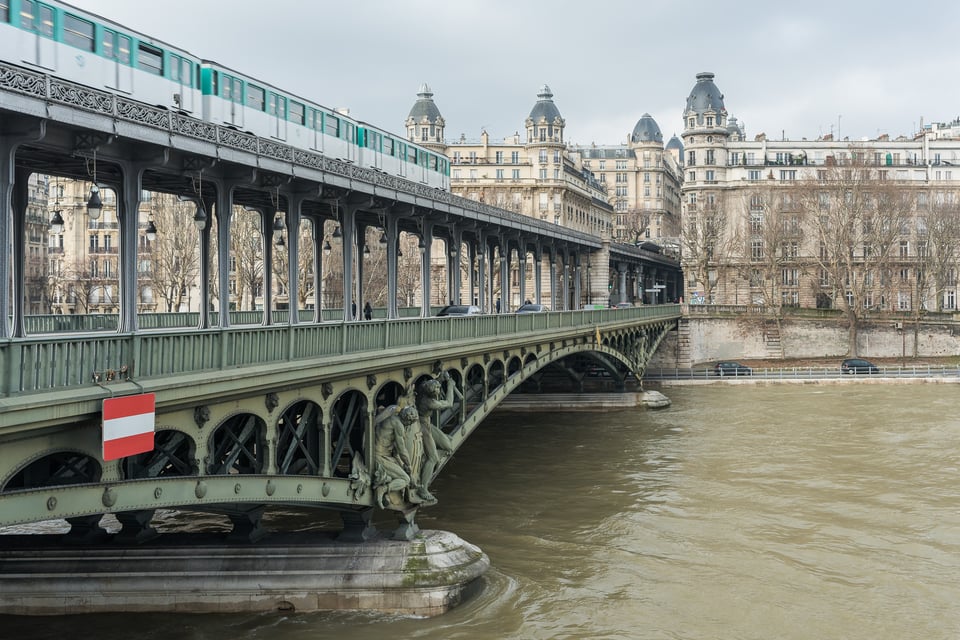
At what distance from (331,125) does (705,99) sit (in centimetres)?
9026

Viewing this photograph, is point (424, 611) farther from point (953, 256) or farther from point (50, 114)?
point (953, 256)

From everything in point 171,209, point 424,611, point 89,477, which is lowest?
point 424,611

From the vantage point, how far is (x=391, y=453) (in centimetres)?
2205

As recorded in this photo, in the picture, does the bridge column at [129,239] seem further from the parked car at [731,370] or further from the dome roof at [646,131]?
the dome roof at [646,131]

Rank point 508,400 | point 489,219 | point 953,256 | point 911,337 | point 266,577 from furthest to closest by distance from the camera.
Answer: point 953,256
point 911,337
point 508,400
point 489,219
point 266,577

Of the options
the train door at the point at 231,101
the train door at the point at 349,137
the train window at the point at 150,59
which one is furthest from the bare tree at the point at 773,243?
the train window at the point at 150,59

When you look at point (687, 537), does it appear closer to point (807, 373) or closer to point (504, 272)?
point (504, 272)

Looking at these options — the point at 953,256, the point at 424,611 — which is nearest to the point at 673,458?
the point at 424,611

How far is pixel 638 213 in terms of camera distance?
151 metres

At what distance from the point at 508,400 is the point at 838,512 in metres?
29.6

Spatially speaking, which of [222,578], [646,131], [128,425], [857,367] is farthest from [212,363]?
[646,131]

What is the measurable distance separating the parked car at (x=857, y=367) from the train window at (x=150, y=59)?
194 feet

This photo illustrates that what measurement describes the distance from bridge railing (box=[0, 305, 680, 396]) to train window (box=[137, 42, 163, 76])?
9868 mm

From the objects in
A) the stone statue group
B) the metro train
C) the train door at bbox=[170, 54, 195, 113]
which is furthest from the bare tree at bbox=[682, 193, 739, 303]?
the stone statue group
